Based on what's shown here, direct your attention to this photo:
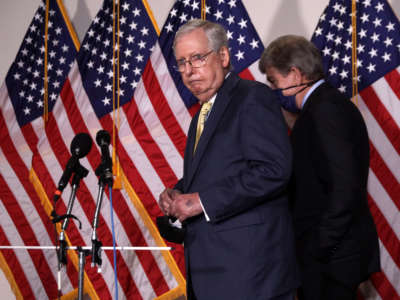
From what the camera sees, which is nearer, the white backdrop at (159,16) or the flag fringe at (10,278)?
the white backdrop at (159,16)

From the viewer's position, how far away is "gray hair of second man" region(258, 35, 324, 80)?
1823mm

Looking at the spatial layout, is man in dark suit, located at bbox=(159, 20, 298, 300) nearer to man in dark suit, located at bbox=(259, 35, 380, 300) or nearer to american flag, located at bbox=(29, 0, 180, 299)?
man in dark suit, located at bbox=(259, 35, 380, 300)

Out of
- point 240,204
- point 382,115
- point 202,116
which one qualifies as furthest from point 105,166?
point 382,115

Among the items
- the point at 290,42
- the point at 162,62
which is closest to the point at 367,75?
the point at 290,42

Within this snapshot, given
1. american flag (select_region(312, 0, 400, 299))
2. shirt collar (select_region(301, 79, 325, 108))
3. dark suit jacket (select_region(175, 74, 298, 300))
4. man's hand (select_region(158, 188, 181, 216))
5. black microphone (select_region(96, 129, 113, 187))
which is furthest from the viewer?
american flag (select_region(312, 0, 400, 299))

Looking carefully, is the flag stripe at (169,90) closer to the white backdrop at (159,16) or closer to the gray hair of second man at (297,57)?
the white backdrop at (159,16)

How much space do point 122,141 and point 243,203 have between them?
1787mm

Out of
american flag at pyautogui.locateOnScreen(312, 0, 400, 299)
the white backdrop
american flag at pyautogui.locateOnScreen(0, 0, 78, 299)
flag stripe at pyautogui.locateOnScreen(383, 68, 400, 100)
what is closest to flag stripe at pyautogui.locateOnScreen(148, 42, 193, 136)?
the white backdrop

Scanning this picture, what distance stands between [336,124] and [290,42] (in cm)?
47

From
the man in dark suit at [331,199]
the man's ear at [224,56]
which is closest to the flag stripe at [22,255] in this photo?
the man in dark suit at [331,199]

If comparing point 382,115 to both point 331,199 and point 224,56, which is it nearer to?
point 331,199

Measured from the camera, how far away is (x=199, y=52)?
138cm

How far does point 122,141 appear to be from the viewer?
2.84 metres

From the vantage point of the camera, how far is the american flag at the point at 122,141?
2758 mm
